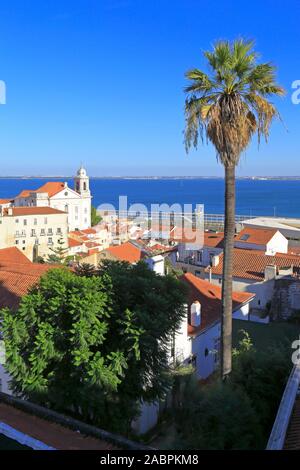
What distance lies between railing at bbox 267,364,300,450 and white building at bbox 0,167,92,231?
81.6 m

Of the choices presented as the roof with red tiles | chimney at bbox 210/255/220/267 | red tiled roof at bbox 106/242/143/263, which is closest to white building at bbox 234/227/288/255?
chimney at bbox 210/255/220/267

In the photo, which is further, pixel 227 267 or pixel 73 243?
pixel 73 243

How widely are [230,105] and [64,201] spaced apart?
270 ft

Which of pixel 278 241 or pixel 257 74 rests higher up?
pixel 257 74

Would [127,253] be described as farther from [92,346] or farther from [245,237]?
[92,346]

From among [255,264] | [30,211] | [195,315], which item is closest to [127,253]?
[255,264]

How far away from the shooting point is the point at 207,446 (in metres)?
9.27

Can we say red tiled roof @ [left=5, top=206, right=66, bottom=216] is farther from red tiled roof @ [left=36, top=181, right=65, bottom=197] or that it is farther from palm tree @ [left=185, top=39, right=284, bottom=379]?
palm tree @ [left=185, top=39, right=284, bottom=379]

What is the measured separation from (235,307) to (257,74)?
53.8 ft

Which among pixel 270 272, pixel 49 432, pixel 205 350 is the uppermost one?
pixel 49 432

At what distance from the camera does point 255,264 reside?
108ft

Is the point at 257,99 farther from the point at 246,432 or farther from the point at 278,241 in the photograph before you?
the point at 278,241
